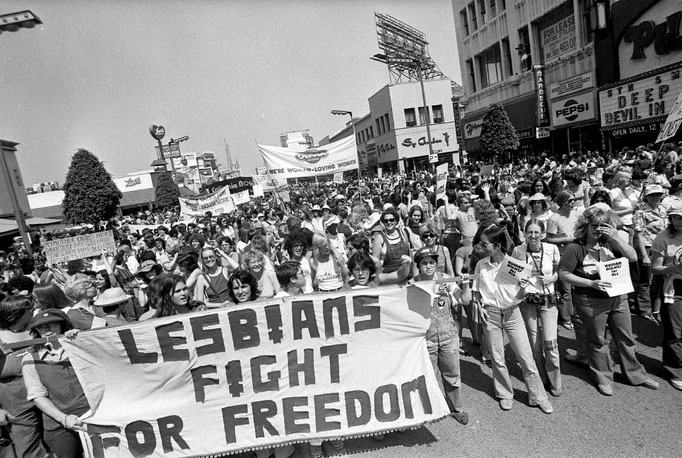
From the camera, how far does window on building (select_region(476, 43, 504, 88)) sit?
3061 centimetres

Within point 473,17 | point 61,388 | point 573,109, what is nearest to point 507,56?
point 473,17

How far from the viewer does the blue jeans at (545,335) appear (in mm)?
3748

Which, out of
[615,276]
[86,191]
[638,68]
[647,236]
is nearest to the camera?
[615,276]

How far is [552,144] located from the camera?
25922 millimetres

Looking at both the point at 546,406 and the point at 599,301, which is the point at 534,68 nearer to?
the point at 599,301

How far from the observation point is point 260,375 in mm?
3342

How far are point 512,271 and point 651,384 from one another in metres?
1.72

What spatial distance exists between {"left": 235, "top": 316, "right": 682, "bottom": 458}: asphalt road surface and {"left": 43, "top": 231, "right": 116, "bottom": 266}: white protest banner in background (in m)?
5.40

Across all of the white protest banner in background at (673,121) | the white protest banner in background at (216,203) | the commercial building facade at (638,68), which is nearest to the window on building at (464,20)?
the commercial building facade at (638,68)

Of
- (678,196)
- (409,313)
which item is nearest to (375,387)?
(409,313)

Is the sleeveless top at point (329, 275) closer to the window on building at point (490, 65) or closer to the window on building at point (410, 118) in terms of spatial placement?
the window on building at point (490, 65)

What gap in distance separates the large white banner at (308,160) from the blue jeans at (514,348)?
7.24 meters

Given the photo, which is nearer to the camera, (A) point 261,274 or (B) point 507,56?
(A) point 261,274

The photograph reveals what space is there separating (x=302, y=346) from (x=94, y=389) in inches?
66.0
